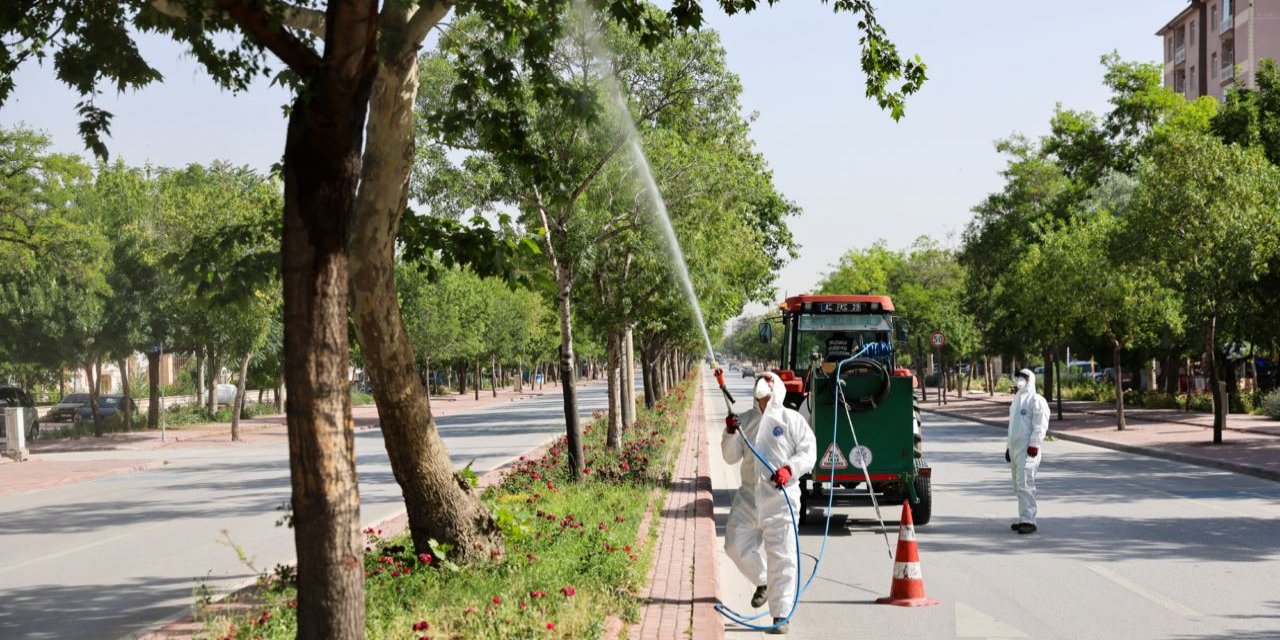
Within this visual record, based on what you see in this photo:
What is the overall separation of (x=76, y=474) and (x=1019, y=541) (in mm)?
19536

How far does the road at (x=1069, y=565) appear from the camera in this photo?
8.35m

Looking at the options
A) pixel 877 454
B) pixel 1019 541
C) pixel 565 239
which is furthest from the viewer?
pixel 565 239

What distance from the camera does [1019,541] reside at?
1233cm

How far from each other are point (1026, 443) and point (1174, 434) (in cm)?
1806

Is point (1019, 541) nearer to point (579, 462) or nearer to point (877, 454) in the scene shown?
point (877, 454)

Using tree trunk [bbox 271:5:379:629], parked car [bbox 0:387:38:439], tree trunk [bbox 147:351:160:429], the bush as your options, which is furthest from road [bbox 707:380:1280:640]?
tree trunk [bbox 147:351:160:429]

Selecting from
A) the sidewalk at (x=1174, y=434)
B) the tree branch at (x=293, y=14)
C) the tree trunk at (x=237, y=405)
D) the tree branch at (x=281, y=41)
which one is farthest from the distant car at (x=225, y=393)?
the tree branch at (x=281, y=41)

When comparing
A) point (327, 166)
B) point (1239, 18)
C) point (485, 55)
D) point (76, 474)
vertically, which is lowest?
point (76, 474)

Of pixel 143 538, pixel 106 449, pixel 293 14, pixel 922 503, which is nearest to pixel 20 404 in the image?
pixel 106 449

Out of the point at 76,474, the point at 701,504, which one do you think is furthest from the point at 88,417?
the point at 701,504

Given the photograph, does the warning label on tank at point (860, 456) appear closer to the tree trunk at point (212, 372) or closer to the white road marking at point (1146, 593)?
the white road marking at point (1146, 593)

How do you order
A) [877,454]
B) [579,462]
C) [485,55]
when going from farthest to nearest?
1. [579,462]
2. [877,454]
3. [485,55]

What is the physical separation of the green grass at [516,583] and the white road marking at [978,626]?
2237 millimetres

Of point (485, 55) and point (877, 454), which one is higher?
point (485, 55)
